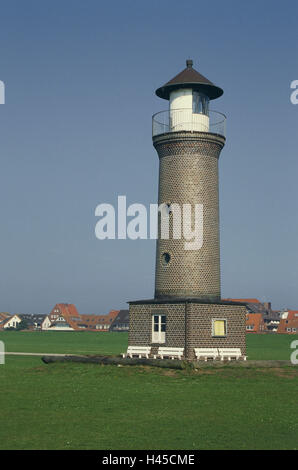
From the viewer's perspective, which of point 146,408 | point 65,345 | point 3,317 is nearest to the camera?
point 146,408

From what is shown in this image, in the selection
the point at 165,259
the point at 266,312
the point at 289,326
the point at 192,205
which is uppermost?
the point at 192,205

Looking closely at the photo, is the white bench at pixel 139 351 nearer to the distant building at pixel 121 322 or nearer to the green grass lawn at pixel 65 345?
the green grass lawn at pixel 65 345

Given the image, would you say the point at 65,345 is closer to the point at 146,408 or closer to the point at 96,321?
the point at 146,408

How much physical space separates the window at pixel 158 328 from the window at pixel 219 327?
9.03ft

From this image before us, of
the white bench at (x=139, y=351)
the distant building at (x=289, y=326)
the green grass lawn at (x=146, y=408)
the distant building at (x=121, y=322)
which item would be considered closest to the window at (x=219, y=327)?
the white bench at (x=139, y=351)

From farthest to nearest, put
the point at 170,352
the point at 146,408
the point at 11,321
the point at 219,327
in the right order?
the point at 11,321 → the point at 219,327 → the point at 170,352 → the point at 146,408

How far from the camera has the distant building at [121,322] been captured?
169875mm

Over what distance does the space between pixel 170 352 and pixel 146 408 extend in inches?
544

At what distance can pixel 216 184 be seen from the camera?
39.0m

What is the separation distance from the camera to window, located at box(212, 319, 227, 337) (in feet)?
120

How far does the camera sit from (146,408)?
71.9 feet

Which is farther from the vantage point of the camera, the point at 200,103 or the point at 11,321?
the point at 11,321

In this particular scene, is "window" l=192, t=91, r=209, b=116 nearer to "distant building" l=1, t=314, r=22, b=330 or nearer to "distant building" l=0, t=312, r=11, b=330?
"distant building" l=0, t=312, r=11, b=330

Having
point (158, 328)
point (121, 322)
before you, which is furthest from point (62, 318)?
point (158, 328)
